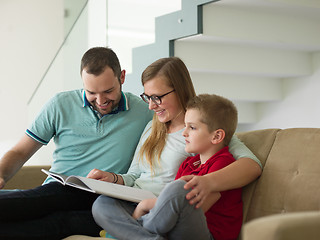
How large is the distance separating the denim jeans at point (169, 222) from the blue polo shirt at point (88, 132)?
526 mm

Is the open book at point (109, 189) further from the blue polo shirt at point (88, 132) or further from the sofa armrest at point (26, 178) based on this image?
the sofa armrest at point (26, 178)

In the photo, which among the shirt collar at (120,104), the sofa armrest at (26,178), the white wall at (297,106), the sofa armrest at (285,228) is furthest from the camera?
the white wall at (297,106)

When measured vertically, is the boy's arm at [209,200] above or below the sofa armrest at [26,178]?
above

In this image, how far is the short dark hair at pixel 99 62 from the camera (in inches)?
79.0

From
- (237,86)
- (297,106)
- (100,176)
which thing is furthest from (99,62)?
(297,106)

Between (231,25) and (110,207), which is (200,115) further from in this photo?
(231,25)

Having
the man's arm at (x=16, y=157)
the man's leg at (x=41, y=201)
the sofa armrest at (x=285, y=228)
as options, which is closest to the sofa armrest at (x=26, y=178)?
the man's arm at (x=16, y=157)

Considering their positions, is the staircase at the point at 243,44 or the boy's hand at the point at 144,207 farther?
the staircase at the point at 243,44

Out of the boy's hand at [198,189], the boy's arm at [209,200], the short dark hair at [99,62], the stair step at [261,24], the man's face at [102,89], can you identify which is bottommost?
the boy's arm at [209,200]

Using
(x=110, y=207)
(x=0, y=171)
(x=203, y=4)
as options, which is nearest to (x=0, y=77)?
(x=203, y=4)

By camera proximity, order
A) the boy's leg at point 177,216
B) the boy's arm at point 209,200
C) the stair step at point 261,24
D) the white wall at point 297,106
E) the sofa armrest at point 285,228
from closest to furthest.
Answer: the sofa armrest at point 285,228
the boy's leg at point 177,216
the boy's arm at point 209,200
the stair step at point 261,24
the white wall at point 297,106

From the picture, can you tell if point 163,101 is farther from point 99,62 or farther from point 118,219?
point 118,219

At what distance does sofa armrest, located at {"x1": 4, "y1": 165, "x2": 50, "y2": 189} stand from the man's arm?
21 centimetres

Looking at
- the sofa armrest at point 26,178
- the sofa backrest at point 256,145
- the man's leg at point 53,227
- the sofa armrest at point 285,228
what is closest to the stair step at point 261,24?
the sofa backrest at point 256,145
